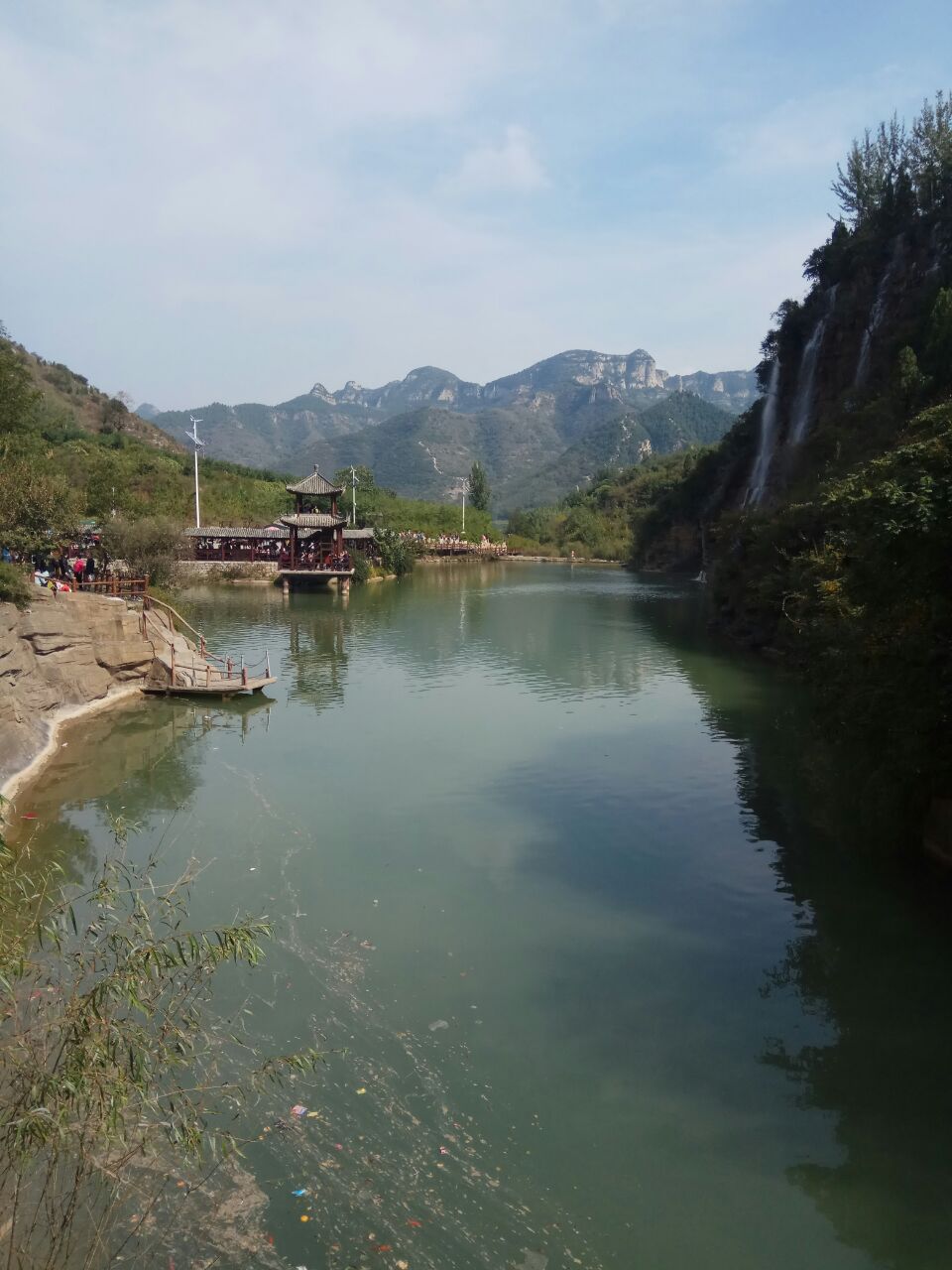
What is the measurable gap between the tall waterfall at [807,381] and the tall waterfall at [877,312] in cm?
240

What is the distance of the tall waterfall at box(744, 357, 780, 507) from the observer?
3986 centimetres

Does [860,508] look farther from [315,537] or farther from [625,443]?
[625,443]

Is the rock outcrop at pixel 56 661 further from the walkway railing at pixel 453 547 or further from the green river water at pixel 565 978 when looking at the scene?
the walkway railing at pixel 453 547

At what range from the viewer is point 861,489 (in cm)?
995

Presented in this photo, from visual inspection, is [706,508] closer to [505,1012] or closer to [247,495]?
[247,495]

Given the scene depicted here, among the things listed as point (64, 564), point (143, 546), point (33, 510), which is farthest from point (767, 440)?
Answer: point (33, 510)

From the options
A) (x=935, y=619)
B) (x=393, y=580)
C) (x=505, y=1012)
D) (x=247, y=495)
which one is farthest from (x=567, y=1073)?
(x=247, y=495)

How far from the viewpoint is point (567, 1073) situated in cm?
609

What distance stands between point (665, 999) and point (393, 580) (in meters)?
40.7

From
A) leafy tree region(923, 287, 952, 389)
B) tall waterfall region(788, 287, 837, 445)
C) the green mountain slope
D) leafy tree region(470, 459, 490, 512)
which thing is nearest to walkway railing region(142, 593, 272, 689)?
leafy tree region(923, 287, 952, 389)

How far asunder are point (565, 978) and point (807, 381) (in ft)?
116

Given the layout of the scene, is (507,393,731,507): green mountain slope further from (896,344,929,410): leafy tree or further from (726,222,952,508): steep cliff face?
(896,344,929,410): leafy tree

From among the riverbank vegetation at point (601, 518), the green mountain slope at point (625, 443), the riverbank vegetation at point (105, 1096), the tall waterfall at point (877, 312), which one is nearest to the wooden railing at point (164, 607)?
the riverbank vegetation at point (105, 1096)

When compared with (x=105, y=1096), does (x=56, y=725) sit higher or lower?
lower
